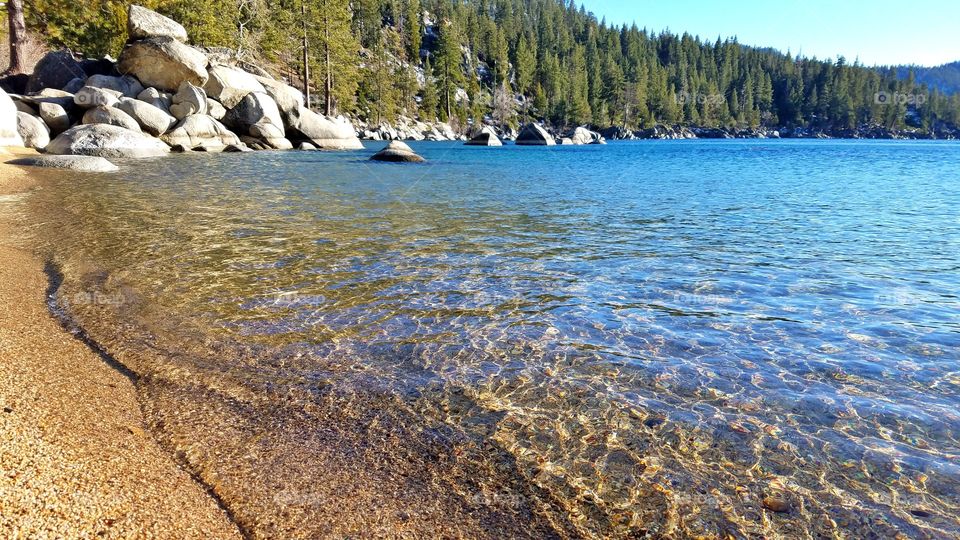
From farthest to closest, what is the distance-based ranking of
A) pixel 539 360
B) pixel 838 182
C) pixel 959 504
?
pixel 838 182 → pixel 539 360 → pixel 959 504

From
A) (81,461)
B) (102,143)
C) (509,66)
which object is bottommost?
(81,461)

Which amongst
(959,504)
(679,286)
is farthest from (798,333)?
(959,504)

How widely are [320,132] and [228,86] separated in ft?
21.9

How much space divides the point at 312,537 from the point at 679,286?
538cm

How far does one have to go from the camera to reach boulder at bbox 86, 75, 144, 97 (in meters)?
28.2

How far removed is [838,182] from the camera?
72.8 ft

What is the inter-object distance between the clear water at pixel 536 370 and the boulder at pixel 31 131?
1564cm

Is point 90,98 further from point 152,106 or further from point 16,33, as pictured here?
point 16,33

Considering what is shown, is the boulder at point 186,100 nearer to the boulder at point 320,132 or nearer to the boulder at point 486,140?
the boulder at point 320,132

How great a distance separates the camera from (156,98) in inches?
1115

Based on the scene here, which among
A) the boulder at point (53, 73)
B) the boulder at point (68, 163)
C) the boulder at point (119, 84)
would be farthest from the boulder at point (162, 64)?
the boulder at point (68, 163)

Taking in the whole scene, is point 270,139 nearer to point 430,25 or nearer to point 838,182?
point 838,182

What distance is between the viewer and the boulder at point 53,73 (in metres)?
29.2

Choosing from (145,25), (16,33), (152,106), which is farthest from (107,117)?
(16,33)
